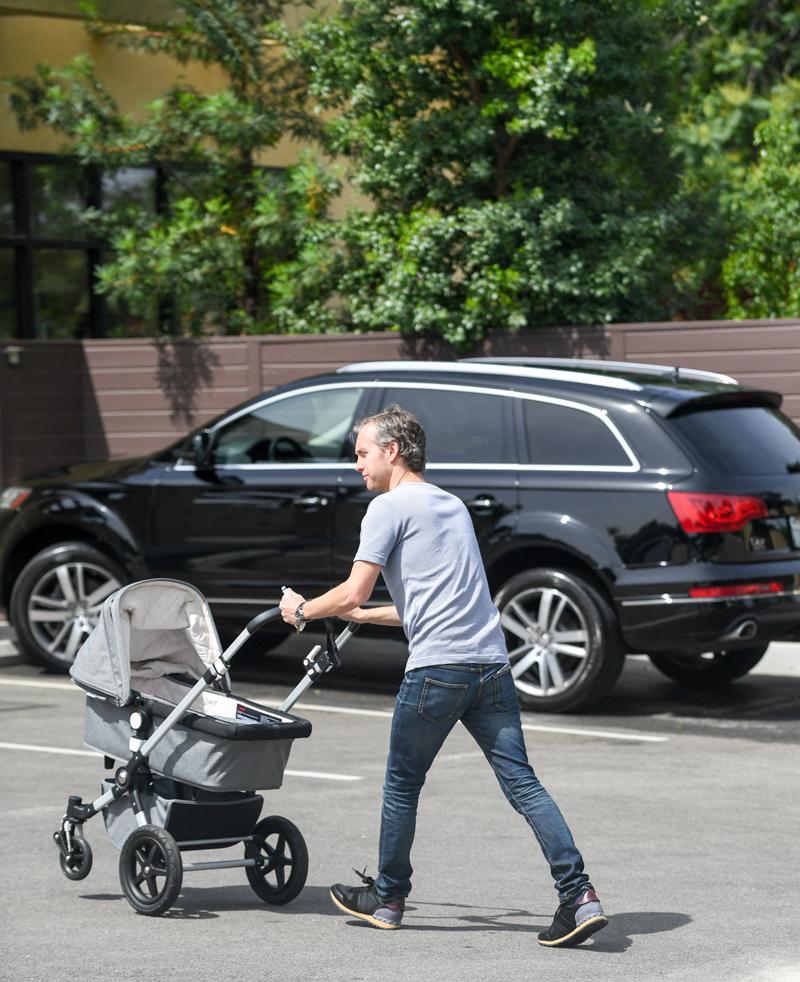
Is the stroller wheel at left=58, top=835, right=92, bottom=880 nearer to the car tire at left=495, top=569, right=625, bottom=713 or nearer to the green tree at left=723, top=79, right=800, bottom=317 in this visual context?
the car tire at left=495, top=569, right=625, bottom=713

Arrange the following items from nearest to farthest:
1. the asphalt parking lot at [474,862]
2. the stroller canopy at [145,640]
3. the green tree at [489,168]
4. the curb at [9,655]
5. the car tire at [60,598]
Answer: the asphalt parking lot at [474,862], the stroller canopy at [145,640], the car tire at [60,598], the curb at [9,655], the green tree at [489,168]

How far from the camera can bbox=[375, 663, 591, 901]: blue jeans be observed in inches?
237

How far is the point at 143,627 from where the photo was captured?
688cm

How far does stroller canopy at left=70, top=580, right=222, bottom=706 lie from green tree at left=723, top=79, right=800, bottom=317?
39.5ft

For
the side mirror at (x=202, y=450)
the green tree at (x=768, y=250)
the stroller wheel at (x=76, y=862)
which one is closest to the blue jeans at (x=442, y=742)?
the stroller wheel at (x=76, y=862)

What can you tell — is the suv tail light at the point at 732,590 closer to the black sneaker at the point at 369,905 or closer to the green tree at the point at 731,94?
the black sneaker at the point at 369,905

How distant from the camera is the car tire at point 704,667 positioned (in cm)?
1200

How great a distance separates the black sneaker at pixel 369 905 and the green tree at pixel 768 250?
12.7 metres

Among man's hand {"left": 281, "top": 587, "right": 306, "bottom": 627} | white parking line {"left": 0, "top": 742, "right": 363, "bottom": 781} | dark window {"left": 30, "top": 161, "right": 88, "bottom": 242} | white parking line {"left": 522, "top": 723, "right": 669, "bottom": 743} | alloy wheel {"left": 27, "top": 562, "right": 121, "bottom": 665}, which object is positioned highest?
dark window {"left": 30, "top": 161, "right": 88, "bottom": 242}

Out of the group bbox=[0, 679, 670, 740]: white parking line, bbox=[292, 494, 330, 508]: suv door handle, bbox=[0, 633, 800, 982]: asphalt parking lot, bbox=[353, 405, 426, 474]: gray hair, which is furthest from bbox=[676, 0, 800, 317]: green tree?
bbox=[353, 405, 426, 474]: gray hair

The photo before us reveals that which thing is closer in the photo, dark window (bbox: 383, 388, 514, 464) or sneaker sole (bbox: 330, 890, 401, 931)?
sneaker sole (bbox: 330, 890, 401, 931)

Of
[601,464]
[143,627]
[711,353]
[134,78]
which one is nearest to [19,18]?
[134,78]

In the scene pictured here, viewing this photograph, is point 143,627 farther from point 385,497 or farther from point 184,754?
point 385,497

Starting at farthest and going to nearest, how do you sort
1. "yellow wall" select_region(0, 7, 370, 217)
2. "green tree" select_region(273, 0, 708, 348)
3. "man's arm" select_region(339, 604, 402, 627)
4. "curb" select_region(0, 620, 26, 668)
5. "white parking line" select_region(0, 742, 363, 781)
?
1. "yellow wall" select_region(0, 7, 370, 217)
2. "green tree" select_region(273, 0, 708, 348)
3. "curb" select_region(0, 620, 26, 668)
4. "white parking line" select_region(0, 742, 363, 781)
5. "man's arm" select_region(339, 604, 402, 627)
